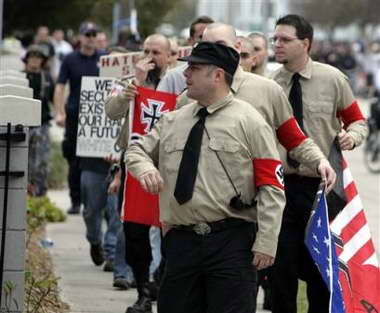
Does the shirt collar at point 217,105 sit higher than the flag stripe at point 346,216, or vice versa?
the shirt collar at point 217,105

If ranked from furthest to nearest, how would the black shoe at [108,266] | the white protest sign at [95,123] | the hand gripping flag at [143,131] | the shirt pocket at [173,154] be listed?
the black shoe at [108,266] < the white protest sign at [95,123] < the hand gripping flag at [143,131] < the shirt pocket at [173,154]

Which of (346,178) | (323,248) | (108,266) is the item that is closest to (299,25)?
(346,178)

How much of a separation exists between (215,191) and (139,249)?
2672mm

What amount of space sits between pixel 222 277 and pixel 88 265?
17.9 ft

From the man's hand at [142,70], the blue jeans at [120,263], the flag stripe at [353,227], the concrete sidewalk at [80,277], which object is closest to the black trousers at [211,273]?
the flag stripe at [353,227]

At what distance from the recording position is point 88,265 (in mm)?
11641

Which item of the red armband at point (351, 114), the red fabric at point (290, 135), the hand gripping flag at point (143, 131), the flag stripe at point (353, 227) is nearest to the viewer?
the red fabric at point (290, 135)

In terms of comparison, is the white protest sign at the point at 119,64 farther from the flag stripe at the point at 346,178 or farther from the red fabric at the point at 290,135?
the red fabric at the point at 290,135

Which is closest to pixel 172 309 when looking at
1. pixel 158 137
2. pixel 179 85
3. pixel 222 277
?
pixel 222 277

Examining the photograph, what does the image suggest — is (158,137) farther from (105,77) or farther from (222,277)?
(105,77)

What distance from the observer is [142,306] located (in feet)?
29.2

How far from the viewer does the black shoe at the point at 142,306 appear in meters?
8.86

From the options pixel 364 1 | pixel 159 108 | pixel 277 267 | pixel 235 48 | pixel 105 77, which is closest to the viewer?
pixel 235 48

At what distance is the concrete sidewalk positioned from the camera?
31.5 ft
